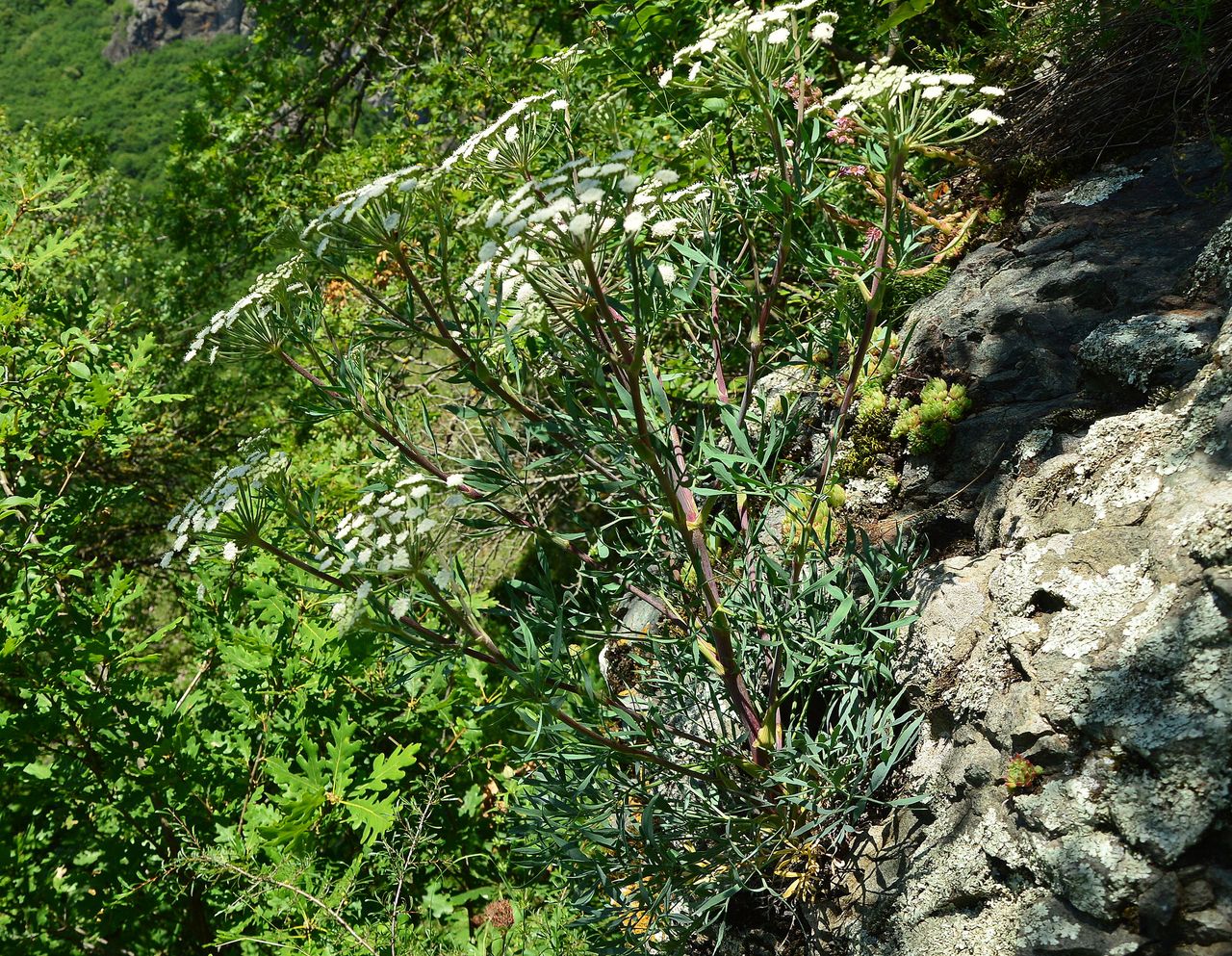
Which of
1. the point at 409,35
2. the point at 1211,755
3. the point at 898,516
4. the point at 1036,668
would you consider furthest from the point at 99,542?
the point at 1211,755

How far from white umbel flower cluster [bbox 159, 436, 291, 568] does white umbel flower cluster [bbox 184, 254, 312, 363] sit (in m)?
0.30

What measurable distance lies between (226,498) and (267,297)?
0.49 meters

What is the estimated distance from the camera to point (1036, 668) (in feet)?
6.55

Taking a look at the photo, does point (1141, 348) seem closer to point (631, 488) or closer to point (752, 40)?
point (752, 40)

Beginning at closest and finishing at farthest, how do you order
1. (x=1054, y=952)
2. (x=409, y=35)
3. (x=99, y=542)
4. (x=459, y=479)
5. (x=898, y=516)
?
1. (x=1054, y=952)
2. (x=459, y=479)
3. (x=898, y=516)
4. (x=99, y=542)
5. (x=409, y=35)

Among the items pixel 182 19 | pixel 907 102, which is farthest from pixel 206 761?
pixel 182 19

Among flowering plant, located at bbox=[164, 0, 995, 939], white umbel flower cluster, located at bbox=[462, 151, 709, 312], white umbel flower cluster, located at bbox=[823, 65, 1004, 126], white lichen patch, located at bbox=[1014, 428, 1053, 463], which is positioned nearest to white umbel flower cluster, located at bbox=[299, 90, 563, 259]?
flowering plant, located at bbox=[164, 0, 995, 939]

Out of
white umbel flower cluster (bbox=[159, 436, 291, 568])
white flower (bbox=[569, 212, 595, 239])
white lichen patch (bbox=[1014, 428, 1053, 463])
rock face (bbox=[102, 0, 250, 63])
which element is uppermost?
rock face (bbox=[102, 0, 250, 63])

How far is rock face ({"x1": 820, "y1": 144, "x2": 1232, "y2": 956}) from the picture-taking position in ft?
5.37

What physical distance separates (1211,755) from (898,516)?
131 cm

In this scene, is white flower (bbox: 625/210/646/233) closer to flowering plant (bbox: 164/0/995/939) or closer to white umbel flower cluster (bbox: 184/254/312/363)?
flowering plant (bbox: 164/0/995/939)

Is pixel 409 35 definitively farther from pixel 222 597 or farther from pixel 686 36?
pixel 222 597

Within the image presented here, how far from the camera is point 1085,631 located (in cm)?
195

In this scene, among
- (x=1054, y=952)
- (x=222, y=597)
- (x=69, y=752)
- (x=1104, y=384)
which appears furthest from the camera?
(x=222, y=597)
